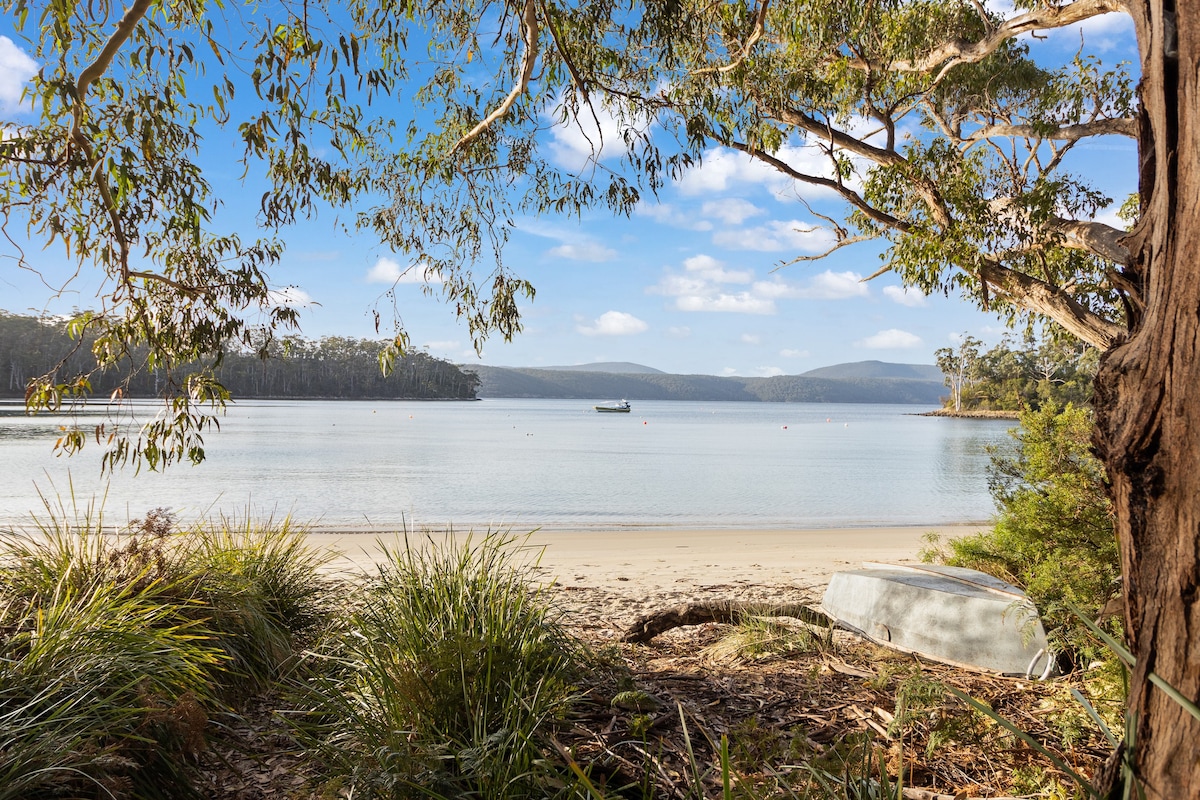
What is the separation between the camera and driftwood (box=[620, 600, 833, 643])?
4.48 m

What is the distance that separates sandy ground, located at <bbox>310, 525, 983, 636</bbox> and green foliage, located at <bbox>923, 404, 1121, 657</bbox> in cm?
245

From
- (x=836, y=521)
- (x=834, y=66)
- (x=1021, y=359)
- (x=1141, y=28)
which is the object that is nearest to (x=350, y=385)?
(x=1021, y=359)

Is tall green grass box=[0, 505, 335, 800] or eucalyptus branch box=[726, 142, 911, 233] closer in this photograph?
tall green grass box=[0, 505, 335, 800]

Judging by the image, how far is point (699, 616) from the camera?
4539mm

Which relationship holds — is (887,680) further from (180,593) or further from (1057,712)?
(180,593)

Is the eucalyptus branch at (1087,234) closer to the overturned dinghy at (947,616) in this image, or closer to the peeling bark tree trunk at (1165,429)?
the overturned dinghy at (947,616)

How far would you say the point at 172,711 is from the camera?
105 inches

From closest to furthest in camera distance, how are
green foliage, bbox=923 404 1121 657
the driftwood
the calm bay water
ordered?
green foliage, bbox=923 404 1121 657 → the driftwood → the calm bay water

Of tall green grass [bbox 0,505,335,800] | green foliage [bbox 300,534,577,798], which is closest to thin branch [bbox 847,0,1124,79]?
green foliage [bbox 300,534,577,798]

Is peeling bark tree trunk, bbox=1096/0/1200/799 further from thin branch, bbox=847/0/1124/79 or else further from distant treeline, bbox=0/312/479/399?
distant treeline, bbox=0/312/479/399

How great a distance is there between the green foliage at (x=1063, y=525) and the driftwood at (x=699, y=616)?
1194 millimetres

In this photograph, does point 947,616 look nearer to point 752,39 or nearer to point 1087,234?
point 752,39

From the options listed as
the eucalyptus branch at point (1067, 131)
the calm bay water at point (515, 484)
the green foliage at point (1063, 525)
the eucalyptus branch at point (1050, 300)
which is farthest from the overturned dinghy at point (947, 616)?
the eucalyptus branch at point (1067, 131)

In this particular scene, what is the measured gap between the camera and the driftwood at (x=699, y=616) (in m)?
4.48
